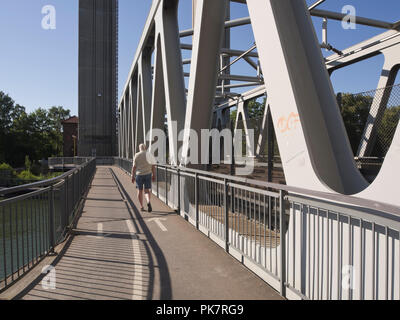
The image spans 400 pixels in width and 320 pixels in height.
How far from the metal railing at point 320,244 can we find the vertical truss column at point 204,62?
135 inches

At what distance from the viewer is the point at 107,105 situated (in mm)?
57750

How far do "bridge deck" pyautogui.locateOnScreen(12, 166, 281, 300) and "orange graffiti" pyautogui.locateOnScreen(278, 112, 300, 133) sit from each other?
1897 millimetres

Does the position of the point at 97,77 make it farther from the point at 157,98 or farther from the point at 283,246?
the point at 283,246

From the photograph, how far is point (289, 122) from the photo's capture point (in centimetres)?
374

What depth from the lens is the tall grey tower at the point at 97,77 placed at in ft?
184

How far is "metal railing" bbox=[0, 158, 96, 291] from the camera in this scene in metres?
3.80

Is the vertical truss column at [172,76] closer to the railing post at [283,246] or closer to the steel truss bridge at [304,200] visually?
the steel truss bridge at [304,200]

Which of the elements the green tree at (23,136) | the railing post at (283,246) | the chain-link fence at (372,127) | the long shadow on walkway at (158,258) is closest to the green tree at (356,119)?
the chain-link fence at (372,127)

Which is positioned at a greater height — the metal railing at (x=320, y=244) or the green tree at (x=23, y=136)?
the green tree at (x=23, y=136)

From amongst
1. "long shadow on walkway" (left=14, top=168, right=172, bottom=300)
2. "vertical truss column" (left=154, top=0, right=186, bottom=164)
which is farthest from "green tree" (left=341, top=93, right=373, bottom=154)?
"long shadow on walkway" (left=14, top=168, right=172, bottom=300)

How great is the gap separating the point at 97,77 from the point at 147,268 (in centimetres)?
5804

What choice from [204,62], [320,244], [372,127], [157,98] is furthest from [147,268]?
[157,98]

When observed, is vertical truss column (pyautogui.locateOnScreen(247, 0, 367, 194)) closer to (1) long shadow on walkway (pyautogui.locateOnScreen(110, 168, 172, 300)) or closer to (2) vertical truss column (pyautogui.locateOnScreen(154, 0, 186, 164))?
(1) long shadow on walkway (pyautogui.locateOnScreen(110, 168, 172, 300))
